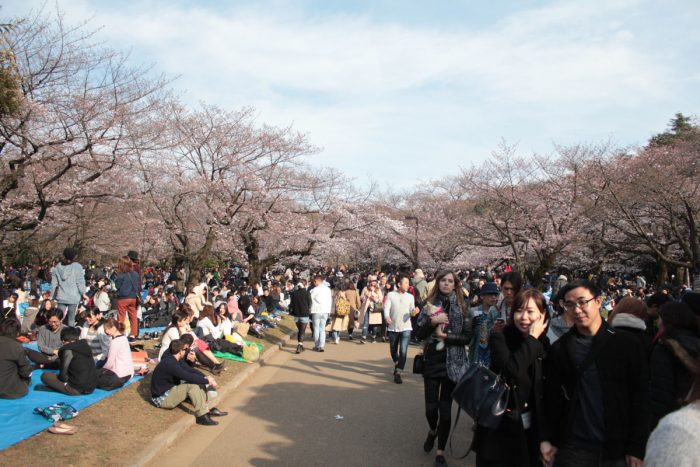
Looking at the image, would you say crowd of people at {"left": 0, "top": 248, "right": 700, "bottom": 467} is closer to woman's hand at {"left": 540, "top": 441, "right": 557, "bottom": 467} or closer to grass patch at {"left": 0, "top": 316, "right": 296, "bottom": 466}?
woman's hand at {"left": 540, "top": 441, "right": 557, "bottom": 467}

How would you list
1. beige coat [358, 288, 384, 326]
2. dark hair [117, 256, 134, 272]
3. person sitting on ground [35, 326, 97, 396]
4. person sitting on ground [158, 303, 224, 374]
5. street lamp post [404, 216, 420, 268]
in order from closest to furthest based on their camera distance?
person sitting on ground [35, 326, 97, 396]
person sitting on ground [158, 303, 224, 374]
dark hair [117, 256, 134, 272]
beige coat [358, 288, 384, 326]
street lamp post [404, 216, 420, 268]

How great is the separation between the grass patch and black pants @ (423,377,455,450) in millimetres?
2656

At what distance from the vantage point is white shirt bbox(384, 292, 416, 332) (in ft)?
27.1

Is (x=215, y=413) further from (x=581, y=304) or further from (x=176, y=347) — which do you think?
(x=581, y=304)

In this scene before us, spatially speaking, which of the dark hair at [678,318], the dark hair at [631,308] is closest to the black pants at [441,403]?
the dark hair at [631,308]

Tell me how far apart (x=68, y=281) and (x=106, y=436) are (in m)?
4.85

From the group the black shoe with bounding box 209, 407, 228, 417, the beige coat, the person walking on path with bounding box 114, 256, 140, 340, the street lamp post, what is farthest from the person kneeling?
the street lamp post

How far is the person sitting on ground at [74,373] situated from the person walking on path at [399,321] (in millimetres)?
4219


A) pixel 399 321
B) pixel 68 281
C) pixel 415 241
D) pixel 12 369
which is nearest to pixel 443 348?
pixel 399 321

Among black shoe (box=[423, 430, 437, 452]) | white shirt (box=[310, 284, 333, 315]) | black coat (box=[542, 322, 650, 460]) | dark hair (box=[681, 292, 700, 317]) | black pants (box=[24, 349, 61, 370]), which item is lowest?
black shoe (box=[423, 430, 437, 452])

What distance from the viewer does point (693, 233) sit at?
15.6m

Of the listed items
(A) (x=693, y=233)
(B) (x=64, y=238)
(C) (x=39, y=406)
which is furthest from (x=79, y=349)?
(B) (x=64, y=238)

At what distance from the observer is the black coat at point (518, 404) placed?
293 cm

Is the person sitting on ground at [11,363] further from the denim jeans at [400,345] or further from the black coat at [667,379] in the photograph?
the black coat at [667,379]
